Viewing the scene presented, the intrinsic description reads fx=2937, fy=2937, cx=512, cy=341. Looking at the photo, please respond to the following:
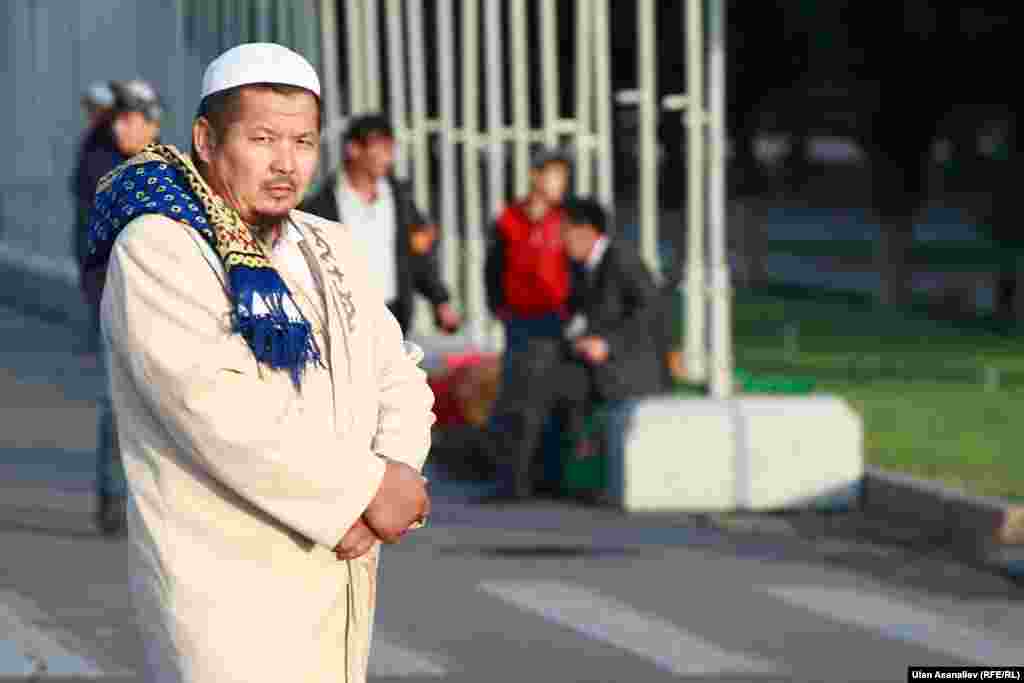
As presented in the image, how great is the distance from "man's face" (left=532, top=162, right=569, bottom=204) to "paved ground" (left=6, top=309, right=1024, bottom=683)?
1481 millimetres

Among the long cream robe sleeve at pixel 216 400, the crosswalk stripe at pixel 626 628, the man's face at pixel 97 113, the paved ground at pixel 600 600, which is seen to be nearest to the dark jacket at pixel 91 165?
the man's face at pixel 97 113

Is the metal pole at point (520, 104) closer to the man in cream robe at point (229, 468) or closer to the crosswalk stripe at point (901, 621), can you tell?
the crosswalk stripe at point (901, 621)

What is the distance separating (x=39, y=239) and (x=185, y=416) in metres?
25.2

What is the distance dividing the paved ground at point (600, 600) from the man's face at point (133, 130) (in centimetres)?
164

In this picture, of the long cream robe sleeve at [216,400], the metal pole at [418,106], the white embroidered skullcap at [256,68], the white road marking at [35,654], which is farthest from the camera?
the metal pole at [418,106]

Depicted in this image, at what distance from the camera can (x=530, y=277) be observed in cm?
1377

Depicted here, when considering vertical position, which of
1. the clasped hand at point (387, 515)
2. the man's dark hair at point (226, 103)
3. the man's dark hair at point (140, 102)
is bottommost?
the clasped hand at point (387, 515)

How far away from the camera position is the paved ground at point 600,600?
920 cm

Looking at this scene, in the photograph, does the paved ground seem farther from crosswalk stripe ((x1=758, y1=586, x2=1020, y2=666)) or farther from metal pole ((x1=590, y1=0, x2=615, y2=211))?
metal pole ((x1=590, y1=0, x2=615, y2=211))

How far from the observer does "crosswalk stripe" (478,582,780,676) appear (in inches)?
362

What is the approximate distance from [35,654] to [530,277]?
502 cm

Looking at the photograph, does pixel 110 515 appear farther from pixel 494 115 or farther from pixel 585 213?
pixel 494 115

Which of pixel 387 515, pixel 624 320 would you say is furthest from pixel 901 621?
pixel 387 515

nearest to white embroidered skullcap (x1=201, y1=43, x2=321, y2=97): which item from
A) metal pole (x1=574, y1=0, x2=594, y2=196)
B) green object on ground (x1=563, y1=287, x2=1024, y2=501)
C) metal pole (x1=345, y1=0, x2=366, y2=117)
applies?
green object on ground (x1=563, y1=287, x2=1024, y2=501)
